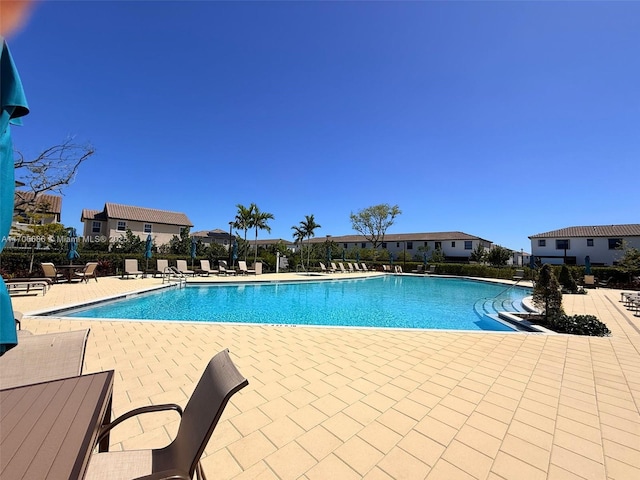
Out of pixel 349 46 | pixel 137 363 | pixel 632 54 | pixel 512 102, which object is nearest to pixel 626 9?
pixel 632 54

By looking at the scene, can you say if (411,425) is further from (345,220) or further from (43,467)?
(345,220)

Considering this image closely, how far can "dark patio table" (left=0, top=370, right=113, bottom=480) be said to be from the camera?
997mm

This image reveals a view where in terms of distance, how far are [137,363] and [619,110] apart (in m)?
15.7

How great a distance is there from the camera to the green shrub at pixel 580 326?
580 centimetres

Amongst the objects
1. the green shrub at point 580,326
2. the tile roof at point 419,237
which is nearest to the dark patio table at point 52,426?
the green shrub at point 580,326

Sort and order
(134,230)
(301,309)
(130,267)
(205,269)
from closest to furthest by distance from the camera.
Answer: (301,309) < (130,267) < (205,269) < (134,230)

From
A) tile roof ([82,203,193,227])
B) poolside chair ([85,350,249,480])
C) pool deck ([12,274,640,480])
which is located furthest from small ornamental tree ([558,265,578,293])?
tile roof ([82,203,193,227])

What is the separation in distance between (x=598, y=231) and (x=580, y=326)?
3849 centimetres

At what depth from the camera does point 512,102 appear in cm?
1043

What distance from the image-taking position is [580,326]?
5.93m

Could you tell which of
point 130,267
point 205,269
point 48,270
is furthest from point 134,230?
point 48,270

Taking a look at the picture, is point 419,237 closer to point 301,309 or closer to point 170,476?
point 301,309

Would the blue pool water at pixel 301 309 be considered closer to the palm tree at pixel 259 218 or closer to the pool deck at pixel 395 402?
the pool deck at pixel 395 402

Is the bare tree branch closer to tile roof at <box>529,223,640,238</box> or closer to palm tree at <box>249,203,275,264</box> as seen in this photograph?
palm tree at <box>249,203,275,264</box>
